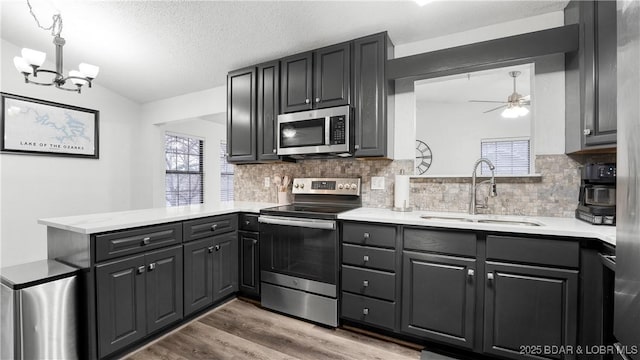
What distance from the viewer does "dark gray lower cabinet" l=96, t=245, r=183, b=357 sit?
1.66 m

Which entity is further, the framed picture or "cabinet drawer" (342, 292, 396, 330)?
the framed picture

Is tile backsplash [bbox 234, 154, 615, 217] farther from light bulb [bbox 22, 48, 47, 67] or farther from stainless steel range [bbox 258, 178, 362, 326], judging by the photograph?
light bulb [bbox 22, 48, 47, 67]

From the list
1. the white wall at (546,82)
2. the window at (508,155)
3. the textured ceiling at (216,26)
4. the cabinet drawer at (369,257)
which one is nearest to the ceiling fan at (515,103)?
the white wall at (546,82)

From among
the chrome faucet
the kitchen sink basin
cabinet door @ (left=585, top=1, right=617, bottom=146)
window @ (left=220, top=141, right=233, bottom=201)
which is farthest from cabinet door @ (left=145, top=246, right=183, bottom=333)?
window @ (left=220, top=141, right=233, bottom=201)

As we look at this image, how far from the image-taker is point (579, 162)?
2.00m

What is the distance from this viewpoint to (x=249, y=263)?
2.57 metres

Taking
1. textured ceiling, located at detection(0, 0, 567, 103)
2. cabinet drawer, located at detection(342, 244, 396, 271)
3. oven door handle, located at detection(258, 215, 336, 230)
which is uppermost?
textured ceiling, located at detection(0, 0, 567, 103)

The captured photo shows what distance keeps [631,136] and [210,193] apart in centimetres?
579

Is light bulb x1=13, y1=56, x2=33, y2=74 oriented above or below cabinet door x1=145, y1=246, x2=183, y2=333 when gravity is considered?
above

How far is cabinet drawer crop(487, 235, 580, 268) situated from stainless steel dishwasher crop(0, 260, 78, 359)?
8.29 feet

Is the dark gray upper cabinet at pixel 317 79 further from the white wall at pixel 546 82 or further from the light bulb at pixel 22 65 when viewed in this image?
the light bulb at pixel 22 65

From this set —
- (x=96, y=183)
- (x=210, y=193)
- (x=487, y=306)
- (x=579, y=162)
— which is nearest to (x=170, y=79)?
(x=96, y=183)

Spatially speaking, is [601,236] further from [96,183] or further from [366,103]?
[96,183]

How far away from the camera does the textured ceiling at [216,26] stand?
2.14m
